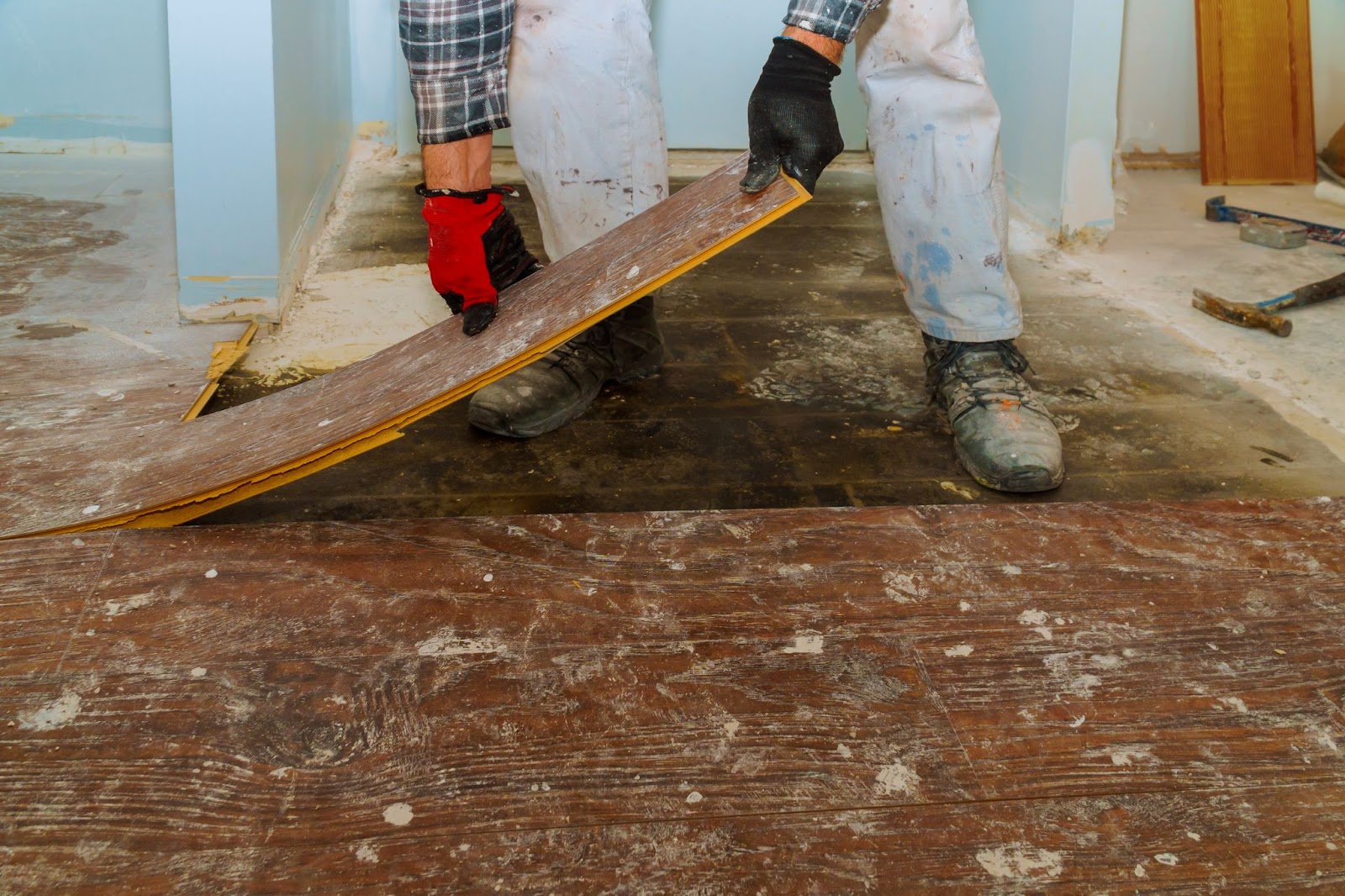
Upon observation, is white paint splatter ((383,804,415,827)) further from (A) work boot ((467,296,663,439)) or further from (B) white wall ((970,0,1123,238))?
(B) white wall ((970,0,1123,238))

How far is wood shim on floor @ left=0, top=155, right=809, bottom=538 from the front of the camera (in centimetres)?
137

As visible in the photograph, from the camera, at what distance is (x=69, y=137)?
3.84 m

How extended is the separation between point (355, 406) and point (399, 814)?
0.70 metres

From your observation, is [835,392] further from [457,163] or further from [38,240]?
[38,240]

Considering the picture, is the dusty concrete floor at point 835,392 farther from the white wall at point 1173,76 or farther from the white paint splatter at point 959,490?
the white wall at point 1173,76

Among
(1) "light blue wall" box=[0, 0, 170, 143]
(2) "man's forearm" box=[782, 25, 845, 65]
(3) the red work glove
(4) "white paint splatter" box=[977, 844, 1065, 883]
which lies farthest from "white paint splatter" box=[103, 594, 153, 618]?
(1) "light blue wall" box=[0, 0, 170, 143]

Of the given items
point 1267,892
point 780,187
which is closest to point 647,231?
point 780,187

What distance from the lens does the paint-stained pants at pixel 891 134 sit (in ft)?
6.06

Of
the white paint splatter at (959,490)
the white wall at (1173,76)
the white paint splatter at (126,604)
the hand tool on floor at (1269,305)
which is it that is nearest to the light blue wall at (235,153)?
the white paint splatter at (126,604)

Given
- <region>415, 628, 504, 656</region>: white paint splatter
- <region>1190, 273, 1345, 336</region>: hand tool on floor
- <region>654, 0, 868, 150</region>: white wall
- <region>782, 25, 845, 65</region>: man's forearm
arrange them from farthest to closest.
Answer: <region>654, 0, 868, 150</region>: white wall → <region>1190, 273, 1345, 336</region>: hand tool on floor → <region>782, 25, 845, 65</region>: man's forearm → <region>415, 628, 504, 656</region>: white paint splatter

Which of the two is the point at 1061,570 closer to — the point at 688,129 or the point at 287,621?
the point at 287,621

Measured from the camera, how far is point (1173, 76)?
4008 millimetres

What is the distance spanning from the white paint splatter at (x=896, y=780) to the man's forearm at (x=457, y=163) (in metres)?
1.11

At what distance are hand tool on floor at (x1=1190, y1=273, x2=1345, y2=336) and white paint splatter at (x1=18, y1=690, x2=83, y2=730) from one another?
2.42 metres
